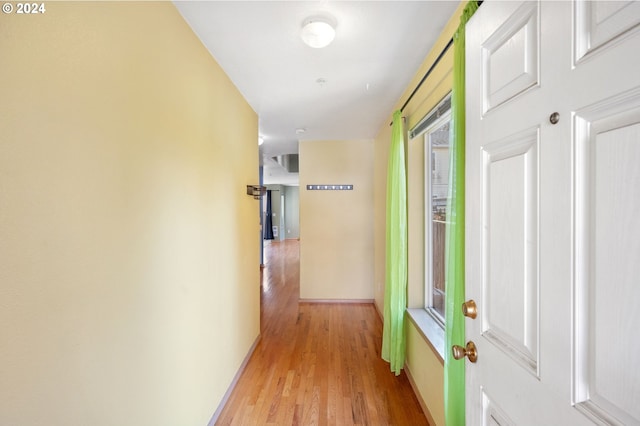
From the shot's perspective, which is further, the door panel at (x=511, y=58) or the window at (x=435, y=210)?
the window at (x=435, y=210)

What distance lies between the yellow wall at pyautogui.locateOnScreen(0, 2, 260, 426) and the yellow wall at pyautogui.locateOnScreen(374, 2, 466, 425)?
1509mm

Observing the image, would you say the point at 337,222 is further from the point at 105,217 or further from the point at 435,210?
the point at 105,217

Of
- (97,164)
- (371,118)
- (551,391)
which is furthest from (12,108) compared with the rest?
(371,118)

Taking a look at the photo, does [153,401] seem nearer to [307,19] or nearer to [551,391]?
[551,391]

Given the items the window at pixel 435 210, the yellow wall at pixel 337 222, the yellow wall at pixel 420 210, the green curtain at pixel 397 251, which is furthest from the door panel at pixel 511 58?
the yellow wall at pixel 337 222

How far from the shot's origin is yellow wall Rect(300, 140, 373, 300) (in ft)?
13.2

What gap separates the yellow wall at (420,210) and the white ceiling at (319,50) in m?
0.09

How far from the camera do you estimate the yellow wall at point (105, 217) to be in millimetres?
645

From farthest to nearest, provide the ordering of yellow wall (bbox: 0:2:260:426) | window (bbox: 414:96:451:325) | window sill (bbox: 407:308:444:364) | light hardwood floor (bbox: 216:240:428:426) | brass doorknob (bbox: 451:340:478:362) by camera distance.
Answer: window (bbox: 414:96:451:325) < light hardwood floor (bbox: 216:240:428:426) < window sill (bbox: 407:308:444:364) < brass doorknob (bbox: 451:340:478:362) < yellow wall (bbox: 0:2:260:426)

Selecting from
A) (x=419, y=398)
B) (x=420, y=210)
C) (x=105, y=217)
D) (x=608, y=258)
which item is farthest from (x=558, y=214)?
(x=419, y=398)

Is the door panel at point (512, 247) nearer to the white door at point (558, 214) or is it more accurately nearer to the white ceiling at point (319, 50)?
the white door at point (558, 214)

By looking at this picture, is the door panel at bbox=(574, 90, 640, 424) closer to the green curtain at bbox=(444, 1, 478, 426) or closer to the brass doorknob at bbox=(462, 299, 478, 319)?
the brass doorknob at bbox=(462, 299, 478, 319)

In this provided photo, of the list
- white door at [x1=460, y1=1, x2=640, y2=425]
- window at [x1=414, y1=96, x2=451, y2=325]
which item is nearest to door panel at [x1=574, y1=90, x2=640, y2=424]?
white door at [x1=460, y1=1, x2=640, y2=425]

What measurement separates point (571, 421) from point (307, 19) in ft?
6.11
